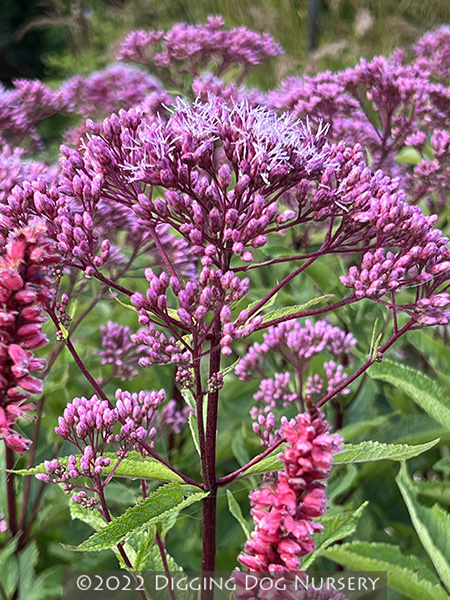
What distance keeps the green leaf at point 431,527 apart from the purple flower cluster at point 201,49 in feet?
5.23

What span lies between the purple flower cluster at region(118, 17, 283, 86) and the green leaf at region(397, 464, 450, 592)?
5.23ft

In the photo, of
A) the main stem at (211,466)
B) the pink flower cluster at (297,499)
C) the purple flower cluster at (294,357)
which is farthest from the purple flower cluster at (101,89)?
the pink flower cluster at (297,499)

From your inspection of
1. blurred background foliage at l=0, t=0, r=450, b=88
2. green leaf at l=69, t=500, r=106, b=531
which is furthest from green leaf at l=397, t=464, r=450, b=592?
blurred background foliage at l=0, t=0, r=450, b=88

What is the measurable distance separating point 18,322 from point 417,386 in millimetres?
801

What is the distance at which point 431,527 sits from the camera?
1.10 m

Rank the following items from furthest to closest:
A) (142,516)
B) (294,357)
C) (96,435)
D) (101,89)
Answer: (101,89), (294,357), (96,435), (142,516)

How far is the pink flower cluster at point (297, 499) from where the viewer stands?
554 mm

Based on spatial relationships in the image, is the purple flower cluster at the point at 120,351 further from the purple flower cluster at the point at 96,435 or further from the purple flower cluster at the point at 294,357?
the purple flower cluster at the point at 96,435

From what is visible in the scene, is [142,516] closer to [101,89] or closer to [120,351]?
[120,351]

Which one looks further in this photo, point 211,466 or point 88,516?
point 88,516

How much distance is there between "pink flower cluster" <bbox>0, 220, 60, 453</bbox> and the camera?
0.60m

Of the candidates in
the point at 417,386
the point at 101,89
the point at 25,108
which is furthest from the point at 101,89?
the point at 417,386

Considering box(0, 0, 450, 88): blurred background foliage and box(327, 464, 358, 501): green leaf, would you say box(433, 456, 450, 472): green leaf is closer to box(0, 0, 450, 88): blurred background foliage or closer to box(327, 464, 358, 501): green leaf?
box(327, 464, 358, 501): green leaf

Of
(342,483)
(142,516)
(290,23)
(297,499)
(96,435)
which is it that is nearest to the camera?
(297,499)
